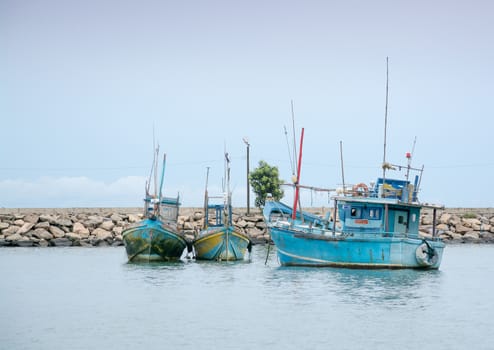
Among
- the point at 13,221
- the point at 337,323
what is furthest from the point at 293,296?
the point at 13,221

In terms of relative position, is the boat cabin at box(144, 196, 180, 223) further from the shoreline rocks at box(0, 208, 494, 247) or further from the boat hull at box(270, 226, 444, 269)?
the shoreline rocks at box(0, 208, 494, 247)

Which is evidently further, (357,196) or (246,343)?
(357,196)

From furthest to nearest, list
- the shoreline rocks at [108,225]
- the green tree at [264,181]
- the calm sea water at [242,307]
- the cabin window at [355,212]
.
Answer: the green tree at [264,181]
the shoreline rocks at [108,225]
the cabin window at [355,212]
the calm sea water at [242,307]

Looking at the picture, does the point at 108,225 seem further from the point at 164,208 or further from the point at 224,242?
the point at 224,242

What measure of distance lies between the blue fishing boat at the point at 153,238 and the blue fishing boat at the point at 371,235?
6.94 m

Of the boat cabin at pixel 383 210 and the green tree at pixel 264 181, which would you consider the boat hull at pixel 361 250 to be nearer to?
the boat cabin at pixel 383 210

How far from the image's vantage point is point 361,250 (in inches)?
1464

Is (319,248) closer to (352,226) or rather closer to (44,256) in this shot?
(352,226)

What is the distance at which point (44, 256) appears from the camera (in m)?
51.7

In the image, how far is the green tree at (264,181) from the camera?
72375 mm

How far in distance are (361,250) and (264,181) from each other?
35.5m

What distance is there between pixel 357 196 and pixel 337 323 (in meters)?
14.4

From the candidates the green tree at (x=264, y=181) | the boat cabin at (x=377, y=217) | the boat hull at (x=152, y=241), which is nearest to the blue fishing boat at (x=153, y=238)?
the boat hull at (x=152, y=241)

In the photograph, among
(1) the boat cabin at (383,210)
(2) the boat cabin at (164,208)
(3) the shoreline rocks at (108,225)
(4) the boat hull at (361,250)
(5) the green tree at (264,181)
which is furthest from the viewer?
(5) the green tree at (264,181)
